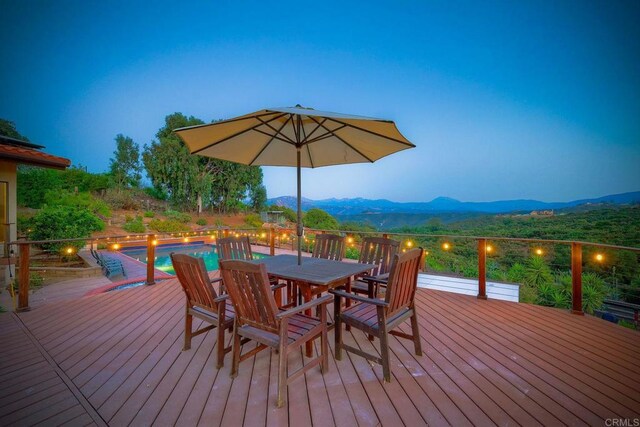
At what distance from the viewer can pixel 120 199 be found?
18.6 meters

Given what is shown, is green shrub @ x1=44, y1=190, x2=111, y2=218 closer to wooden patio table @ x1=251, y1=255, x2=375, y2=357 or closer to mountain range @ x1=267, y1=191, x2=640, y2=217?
mountain range @ x1=267, y1=191, x2=640, y2=217

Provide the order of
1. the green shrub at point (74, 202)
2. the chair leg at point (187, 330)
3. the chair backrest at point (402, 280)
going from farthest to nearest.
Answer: the green shrub at point (74, 202) < the chair leg at point (187, 330) < the chair backrest at point (402, 280)

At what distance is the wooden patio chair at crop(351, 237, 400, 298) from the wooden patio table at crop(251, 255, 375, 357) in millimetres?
245

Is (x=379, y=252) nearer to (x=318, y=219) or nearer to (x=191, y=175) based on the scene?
(x=318, y=219)

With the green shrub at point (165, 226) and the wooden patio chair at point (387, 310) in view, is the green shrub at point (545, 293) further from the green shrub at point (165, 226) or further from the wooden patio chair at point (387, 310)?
the green shrub at point (165, 226)

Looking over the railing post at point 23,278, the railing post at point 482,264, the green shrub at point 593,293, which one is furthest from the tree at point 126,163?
the green shrub at point 593,293

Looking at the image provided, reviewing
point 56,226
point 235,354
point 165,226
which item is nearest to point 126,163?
point 165,226

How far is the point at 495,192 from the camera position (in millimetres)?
28719

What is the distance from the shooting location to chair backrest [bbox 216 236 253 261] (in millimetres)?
3475

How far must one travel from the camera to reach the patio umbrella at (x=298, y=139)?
8.18 feet

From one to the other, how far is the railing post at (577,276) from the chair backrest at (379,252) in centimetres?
219

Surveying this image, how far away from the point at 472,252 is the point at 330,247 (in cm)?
1301

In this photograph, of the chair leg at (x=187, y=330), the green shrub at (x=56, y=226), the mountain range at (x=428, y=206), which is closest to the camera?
the chair leg at (x=187, y=330)

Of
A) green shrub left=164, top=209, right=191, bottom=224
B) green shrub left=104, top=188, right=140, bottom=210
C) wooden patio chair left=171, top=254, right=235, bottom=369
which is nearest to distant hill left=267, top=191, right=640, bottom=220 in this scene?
green shrub left=164, top=209, right=191, bottom=224
